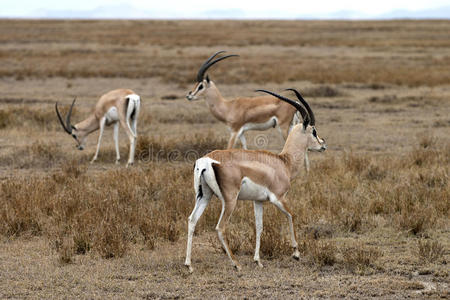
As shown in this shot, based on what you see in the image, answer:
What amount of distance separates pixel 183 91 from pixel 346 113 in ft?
Answer: 20.9

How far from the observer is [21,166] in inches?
416

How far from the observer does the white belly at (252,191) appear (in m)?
5.50

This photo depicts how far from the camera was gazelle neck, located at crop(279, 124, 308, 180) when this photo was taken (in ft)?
20.0

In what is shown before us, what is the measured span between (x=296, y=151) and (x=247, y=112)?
15.2 ft

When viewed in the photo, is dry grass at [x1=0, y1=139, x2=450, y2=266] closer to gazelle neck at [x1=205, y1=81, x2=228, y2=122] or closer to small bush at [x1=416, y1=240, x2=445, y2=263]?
small bush at [x1=416, y1=240, x2=445, y2=263]

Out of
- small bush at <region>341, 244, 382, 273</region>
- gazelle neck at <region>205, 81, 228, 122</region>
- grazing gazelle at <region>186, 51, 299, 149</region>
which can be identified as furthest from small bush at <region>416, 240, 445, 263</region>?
gazelle neck at <region>205, 81, 228, 122</region>

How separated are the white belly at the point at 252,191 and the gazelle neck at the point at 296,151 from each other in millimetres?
536

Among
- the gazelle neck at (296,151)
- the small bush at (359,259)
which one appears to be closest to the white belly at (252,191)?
the gazelle neck at (296,151)

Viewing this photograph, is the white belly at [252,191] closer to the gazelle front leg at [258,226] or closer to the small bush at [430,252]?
the gazelle front leg at [258,226]

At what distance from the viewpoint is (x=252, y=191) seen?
5.54m

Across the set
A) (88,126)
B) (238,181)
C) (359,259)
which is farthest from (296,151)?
(88,126)

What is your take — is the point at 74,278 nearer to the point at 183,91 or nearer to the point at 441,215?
the point at 441,215

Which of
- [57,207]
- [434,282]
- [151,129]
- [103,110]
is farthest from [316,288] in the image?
[151,129]

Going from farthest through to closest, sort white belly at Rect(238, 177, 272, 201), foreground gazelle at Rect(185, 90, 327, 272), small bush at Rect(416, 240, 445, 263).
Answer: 1. small bush at Rect(416, 240, 445, 263)
2. white belly at Rect(238, 177, 272, 201)
3. foreground gazelle at Rect(185, 90, 327, 272)
